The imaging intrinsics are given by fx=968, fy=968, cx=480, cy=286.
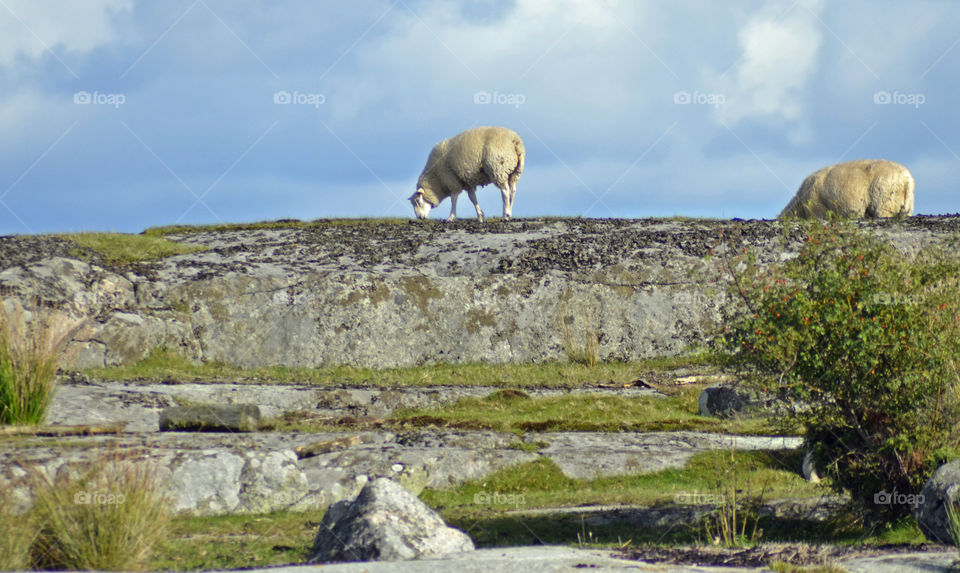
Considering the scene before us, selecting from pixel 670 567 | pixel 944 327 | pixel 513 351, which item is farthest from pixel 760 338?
pixel 513 351

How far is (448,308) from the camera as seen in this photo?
24.7 meters

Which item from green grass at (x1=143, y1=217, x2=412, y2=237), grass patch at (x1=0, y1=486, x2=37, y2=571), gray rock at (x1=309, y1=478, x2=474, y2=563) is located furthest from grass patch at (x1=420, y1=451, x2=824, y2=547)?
green grass at (x1=143, y1=217, x2=412, y2=237)

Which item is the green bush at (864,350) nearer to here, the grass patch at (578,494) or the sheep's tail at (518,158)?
the grass patch at (578,494)

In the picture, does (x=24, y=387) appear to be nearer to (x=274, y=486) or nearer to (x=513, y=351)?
(x=274, y=486)

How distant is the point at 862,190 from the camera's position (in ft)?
110

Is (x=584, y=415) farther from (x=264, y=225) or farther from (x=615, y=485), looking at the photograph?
(x=264, y=225)

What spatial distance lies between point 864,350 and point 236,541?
23.4 ft

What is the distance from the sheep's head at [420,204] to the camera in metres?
36.5

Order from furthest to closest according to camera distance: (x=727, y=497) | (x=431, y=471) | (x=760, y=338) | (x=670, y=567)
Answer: (x=431, y=471) → (x=727, y=497) → (x=760, y=338) → (x=670, y=567)

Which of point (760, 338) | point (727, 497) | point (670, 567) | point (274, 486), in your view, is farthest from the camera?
point (274, 486)

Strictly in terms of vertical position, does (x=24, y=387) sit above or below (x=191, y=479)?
above

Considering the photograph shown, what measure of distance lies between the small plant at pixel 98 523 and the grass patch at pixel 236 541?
43cm

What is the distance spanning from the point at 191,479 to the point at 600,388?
1082 cm

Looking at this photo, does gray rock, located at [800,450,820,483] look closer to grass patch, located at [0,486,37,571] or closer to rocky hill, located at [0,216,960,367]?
rocky hill, located at [0,216,960,367]
